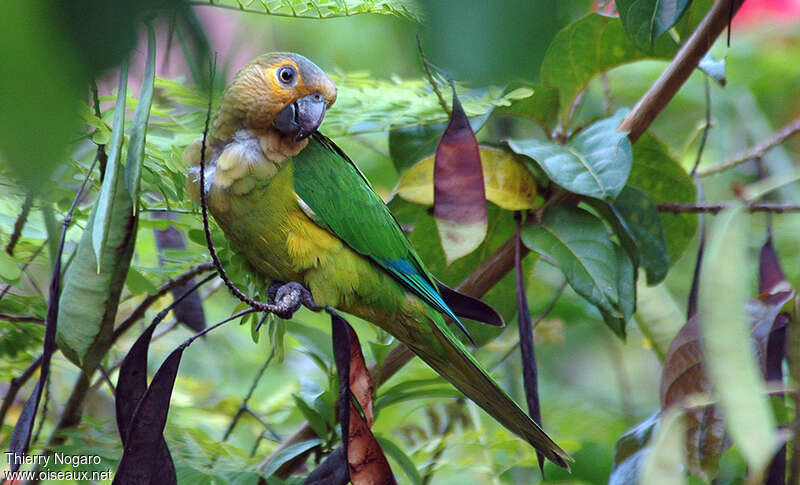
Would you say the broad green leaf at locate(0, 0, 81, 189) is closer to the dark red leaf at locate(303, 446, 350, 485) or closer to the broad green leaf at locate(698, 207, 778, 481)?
the broad green leaf at locate(698, 207, 778, 481)

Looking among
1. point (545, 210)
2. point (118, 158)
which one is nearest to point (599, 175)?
point (545, 210)

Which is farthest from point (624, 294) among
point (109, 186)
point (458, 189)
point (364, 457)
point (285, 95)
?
point (109, 186)

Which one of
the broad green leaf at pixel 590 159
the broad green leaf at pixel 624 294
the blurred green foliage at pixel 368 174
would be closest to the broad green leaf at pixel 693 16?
the blurred green foliage at pixel 368 174

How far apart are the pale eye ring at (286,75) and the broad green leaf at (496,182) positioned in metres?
0.29

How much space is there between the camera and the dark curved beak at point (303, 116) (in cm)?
125

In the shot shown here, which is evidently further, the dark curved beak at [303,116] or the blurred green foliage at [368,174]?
the dark curved beak at [303,116]

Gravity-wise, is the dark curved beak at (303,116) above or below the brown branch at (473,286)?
above

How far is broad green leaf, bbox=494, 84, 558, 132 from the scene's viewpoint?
58.0 inches

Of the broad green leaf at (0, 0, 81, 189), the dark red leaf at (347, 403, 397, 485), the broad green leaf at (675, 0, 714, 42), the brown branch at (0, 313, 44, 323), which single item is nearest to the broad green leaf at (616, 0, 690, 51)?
the broad green leaf at (675, 0, 714, 42)

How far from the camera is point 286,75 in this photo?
1.28m

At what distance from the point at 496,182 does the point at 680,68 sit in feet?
1.32

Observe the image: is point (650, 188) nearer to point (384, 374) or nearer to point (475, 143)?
point (475, 143)

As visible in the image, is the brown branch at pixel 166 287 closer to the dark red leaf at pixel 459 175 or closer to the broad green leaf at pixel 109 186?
the dark red leaf at pixel 459 175

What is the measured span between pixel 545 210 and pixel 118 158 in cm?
93
